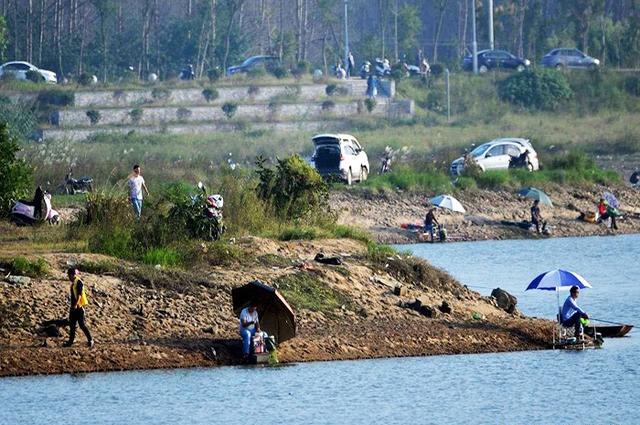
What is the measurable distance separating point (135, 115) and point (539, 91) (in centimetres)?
1761

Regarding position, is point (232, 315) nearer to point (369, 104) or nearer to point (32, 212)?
point (32, 212)

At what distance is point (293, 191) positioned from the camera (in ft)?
118

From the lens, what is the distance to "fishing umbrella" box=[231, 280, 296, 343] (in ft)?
88.0

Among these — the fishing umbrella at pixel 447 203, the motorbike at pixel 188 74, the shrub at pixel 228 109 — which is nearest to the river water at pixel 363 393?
the fishing umbrella at pixel 447 203

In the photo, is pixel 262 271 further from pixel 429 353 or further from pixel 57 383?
pixel 57 383

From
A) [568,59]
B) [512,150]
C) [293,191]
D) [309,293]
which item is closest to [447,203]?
[512,150]

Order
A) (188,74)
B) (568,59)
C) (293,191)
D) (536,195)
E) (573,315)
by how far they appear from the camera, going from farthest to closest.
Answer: (568,59) < (188,74) < (536,195) < (293,191) < (573,315)

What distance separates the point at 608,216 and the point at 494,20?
4262 cm

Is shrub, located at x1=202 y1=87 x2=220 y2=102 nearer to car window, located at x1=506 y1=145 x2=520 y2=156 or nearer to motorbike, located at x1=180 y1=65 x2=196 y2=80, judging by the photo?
motorbike, located at x1=180 y1=65 x2=196 y2=80

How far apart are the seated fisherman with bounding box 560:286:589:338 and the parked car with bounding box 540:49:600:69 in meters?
55.2

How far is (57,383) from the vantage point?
81.8 feet

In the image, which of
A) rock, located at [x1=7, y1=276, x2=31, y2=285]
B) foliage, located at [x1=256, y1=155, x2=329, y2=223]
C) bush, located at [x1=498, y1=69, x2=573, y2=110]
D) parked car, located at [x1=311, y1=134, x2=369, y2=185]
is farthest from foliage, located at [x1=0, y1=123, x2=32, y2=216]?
bush, located at [x1=498, y1=69, x2=573, y2=110]

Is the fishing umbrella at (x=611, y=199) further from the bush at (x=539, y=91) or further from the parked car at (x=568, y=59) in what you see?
the parked car at (x=568, y=59)

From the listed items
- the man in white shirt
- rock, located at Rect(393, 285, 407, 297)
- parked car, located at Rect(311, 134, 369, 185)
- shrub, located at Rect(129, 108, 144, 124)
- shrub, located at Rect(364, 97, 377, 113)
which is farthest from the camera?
shrub, located at Rect(364, 97, 377, 113)
